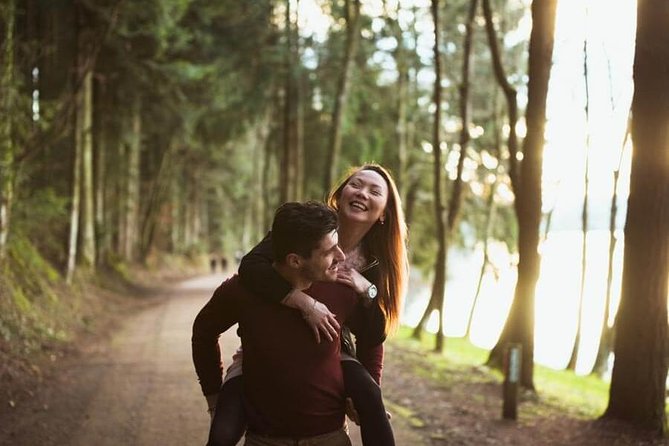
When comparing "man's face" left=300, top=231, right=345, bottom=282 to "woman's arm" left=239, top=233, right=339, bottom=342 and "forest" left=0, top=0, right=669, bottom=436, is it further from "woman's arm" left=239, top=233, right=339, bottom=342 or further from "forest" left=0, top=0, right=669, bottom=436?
"forest" left=0, top=0, right=669, bottom=436

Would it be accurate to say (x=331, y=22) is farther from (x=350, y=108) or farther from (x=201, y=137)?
(x=201, y=137)

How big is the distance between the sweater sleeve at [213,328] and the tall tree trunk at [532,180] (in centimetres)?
770

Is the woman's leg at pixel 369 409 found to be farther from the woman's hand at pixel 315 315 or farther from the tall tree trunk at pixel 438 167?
the tall tree trunk at pixel 438 167

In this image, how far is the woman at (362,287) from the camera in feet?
8.81

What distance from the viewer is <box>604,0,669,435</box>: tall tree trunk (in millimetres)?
7285

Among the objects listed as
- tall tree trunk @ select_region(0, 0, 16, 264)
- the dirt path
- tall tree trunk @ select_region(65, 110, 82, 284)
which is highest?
tall tree trunk @ select_region(0, 0, 16, 264)

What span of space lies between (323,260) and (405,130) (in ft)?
64.2

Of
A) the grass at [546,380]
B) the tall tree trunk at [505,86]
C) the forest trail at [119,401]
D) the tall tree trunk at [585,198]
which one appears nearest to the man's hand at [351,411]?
the forest trail at [119,401]

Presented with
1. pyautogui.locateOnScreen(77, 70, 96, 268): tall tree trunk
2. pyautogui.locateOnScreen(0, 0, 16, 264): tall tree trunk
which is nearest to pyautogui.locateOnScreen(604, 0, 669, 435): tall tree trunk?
pyautogui.locateOnScreen(0, 0, 16, 264): tall tree trunk

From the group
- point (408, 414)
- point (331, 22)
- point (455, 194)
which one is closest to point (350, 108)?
point (331, 22)

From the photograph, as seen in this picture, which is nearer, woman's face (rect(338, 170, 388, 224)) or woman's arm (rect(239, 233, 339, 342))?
woman's arm (rect(239, 233, 339, 342))

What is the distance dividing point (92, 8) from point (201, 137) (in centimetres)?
1397

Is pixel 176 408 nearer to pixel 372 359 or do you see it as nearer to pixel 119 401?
pixel 119 401

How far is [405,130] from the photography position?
2184cm
